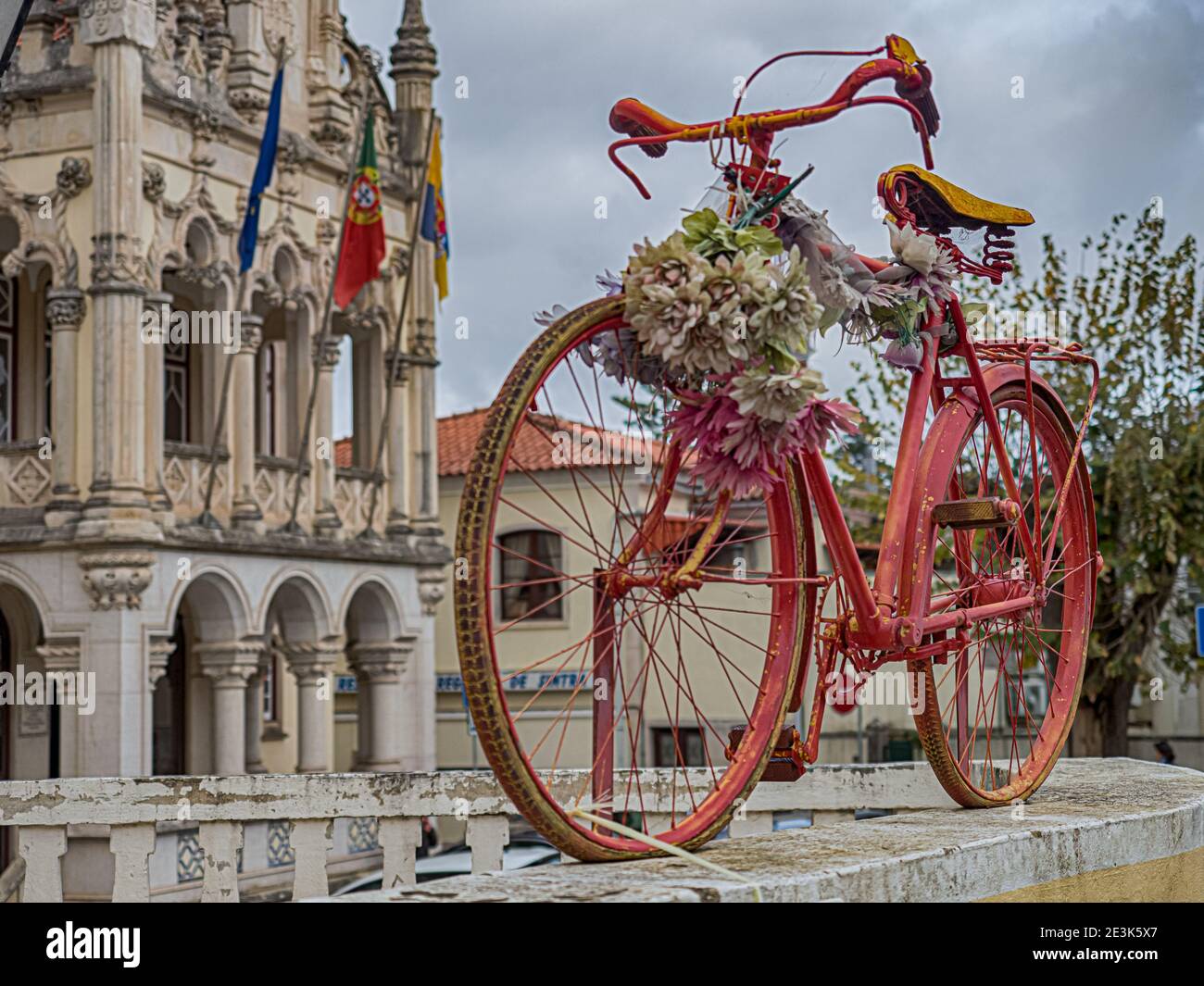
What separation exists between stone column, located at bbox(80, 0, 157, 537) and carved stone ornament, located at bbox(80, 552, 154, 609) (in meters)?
0.29

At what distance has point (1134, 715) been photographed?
41062 mm

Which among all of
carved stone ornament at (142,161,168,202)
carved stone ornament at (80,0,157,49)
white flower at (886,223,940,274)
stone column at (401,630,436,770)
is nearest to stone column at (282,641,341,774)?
stone column at (401,630,436,770)

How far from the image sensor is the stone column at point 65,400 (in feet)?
65.9

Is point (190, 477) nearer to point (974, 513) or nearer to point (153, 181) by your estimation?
point (153, 181)

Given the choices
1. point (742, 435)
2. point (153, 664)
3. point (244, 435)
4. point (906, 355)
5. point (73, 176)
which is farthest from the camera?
point (244, 435)

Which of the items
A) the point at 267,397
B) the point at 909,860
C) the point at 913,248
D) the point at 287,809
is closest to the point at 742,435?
the point at 909,860

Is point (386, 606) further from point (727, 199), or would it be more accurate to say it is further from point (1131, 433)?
point (727, 199)

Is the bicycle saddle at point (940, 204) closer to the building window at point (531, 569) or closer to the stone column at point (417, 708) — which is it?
the stone column at point (417, 708)

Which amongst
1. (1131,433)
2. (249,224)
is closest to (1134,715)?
(1131,433)

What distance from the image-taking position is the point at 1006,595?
5.73m

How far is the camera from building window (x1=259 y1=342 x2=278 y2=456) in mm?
26828

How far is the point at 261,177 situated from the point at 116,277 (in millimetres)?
1986

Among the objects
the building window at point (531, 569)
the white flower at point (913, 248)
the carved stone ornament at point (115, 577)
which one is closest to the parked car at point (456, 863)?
the carved stone ornament at point (115, 577)

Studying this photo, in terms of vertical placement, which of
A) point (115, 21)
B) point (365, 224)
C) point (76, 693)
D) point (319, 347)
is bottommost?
point (76, 693)
